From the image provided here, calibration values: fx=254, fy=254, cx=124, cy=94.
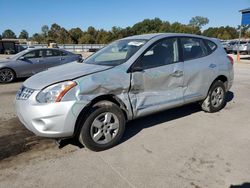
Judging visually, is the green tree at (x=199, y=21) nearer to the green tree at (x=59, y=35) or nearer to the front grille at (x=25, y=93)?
the green tree at (x=59, y=35)

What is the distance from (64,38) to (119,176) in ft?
256

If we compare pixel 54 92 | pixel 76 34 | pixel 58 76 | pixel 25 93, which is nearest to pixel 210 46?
pixel 58 76

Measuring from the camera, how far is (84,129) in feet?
11.7

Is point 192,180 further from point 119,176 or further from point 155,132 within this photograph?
point 155,132

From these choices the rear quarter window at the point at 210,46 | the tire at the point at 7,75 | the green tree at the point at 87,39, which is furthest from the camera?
the green tree at the point at 87,39

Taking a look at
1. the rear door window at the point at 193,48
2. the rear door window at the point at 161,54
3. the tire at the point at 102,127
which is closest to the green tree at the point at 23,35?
the rear door window at the point at 193,48

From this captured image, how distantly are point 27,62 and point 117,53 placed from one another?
707cm

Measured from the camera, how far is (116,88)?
379 centimetres

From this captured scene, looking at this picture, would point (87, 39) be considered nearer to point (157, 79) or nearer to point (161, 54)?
point (161, 54)

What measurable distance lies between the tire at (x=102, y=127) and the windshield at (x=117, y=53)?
31.0 inches

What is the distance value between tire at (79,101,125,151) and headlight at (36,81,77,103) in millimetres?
462

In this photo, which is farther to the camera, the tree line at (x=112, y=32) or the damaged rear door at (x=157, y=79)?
the tree line at (x=112, y=32)

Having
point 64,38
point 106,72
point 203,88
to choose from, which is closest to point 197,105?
point 203,88

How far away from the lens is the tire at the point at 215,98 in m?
5.38
